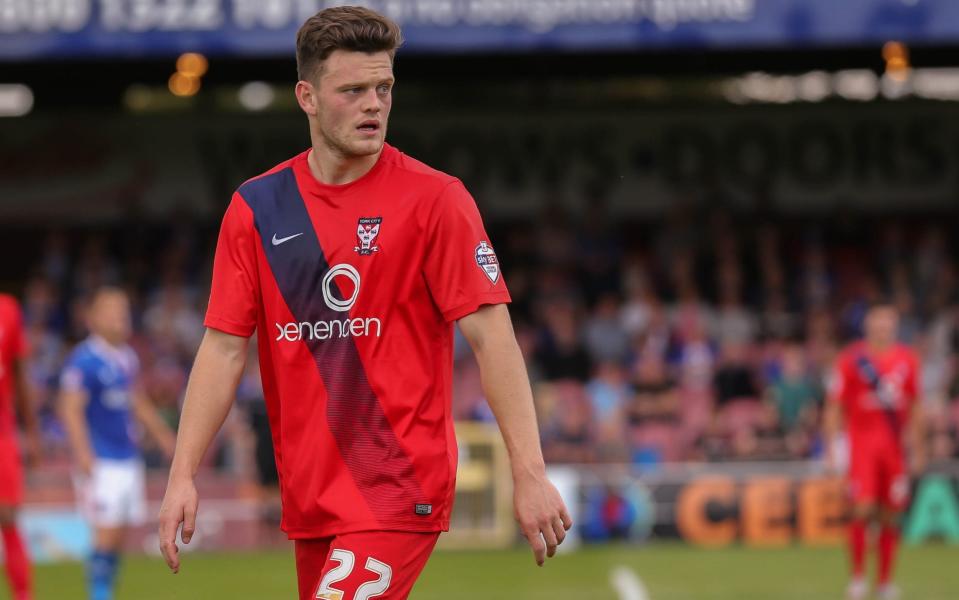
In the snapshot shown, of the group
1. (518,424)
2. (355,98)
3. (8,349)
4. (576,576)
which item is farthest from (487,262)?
(576,576)

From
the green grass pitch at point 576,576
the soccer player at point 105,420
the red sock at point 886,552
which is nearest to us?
the soccer player at point 105,420

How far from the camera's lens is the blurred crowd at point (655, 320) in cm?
1667

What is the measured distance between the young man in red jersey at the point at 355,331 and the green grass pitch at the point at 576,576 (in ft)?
24.4

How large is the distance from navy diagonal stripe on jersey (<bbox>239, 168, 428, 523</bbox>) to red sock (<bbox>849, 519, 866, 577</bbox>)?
26.4ft

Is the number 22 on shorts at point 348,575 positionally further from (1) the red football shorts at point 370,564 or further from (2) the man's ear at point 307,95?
(2) the man's ear at point 307,95

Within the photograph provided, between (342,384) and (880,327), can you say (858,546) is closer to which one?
(880,327)

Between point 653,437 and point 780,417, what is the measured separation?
137 cm

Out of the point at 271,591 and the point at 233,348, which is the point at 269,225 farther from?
the point at 271,591

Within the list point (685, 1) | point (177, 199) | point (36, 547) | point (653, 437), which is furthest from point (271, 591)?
point (177, 199)

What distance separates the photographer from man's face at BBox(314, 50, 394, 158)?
13.3ft

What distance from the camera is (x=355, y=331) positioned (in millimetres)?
4164

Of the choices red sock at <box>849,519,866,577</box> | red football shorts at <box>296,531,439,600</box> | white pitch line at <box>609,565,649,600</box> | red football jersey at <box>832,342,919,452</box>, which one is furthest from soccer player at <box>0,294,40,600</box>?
red football jersey at <box>832,342,919,452</box>

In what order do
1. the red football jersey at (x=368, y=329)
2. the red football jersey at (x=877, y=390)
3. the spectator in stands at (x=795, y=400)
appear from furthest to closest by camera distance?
the spectator in stands at (x=795, y=400) → the red football jersey at (x=877, y=390) → the red football jersey at (x=368, y=329)

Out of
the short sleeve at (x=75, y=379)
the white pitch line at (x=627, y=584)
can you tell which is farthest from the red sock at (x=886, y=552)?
the short sleeve at (x=75, y=379)
